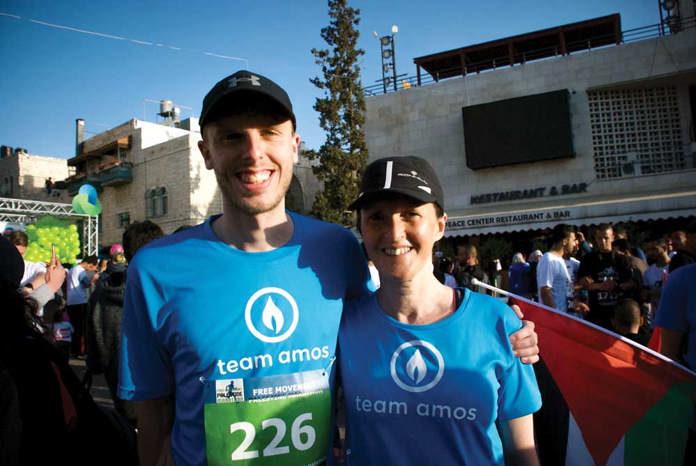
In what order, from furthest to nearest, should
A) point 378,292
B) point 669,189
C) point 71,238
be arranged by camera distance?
point 669,189 → point 71,238 → point 378,292

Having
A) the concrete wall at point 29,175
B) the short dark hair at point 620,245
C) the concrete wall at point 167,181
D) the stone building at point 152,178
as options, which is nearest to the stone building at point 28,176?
the concrete wall at point 29,175

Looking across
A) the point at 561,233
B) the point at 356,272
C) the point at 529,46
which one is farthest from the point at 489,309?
the point at 529,46

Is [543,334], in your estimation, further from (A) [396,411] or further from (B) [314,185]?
(B) [314,185]

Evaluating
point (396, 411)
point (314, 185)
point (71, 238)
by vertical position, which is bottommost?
point (396, 411)

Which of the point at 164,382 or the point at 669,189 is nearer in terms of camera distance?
the point at 164,382

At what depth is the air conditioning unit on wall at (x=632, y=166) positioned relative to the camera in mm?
15031

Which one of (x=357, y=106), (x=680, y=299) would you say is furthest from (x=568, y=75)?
(x=680, y=299)

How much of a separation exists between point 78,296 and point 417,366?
8349mm

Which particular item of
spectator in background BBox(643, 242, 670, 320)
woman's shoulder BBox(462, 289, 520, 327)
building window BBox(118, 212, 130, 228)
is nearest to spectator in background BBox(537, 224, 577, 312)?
spectator in background BBox(643, 242, 670, 320)

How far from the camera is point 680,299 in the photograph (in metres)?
2.63

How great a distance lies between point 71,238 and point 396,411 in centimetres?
1077

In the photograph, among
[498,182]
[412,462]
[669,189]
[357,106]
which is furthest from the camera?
[357,106]

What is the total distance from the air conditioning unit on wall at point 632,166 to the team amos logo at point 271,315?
1676 centimetres

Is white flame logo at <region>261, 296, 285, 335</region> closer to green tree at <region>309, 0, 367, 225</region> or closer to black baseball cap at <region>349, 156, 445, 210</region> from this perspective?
black baseball cap at <region>349, 156, 445, 210</region>
